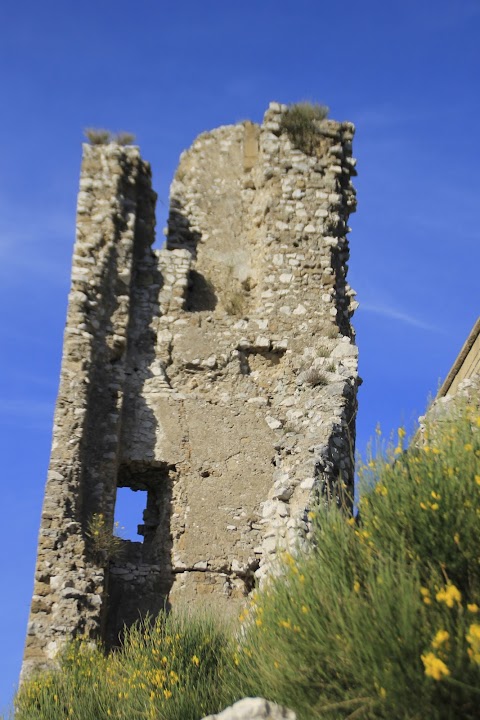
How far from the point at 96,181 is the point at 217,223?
2071 mm

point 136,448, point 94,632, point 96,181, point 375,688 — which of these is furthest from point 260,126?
point 375,688

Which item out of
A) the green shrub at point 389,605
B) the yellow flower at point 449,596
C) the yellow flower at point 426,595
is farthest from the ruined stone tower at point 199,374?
the yellow flower at point 449,596

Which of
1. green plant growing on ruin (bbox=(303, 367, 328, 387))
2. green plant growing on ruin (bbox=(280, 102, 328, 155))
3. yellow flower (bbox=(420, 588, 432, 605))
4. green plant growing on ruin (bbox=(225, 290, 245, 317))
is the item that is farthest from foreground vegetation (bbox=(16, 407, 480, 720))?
green plant growing on ruin (bbox=(280, 102, 328, 155))

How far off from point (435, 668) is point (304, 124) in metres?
A: 11.4

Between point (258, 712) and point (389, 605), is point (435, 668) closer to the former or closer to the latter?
point (389, 605)

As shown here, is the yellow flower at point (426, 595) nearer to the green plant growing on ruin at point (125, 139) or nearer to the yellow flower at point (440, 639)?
the yellow flower at point (440, 639)

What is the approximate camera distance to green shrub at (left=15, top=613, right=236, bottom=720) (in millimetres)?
9430

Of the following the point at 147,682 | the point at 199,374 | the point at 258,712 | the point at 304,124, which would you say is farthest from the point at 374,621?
the point at 304,124

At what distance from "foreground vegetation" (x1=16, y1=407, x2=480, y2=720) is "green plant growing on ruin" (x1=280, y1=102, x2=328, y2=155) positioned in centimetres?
835

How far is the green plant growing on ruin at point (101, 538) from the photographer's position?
1312 cm

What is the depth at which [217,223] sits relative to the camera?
16484mm

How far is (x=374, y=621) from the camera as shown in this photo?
700cm

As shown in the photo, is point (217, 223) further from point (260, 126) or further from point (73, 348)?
point (73, 348)

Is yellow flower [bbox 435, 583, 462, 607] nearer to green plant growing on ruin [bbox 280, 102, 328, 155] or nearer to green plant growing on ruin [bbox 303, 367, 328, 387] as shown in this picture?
green plant growing on ruin [bbox 303, 367, 328, 387]
